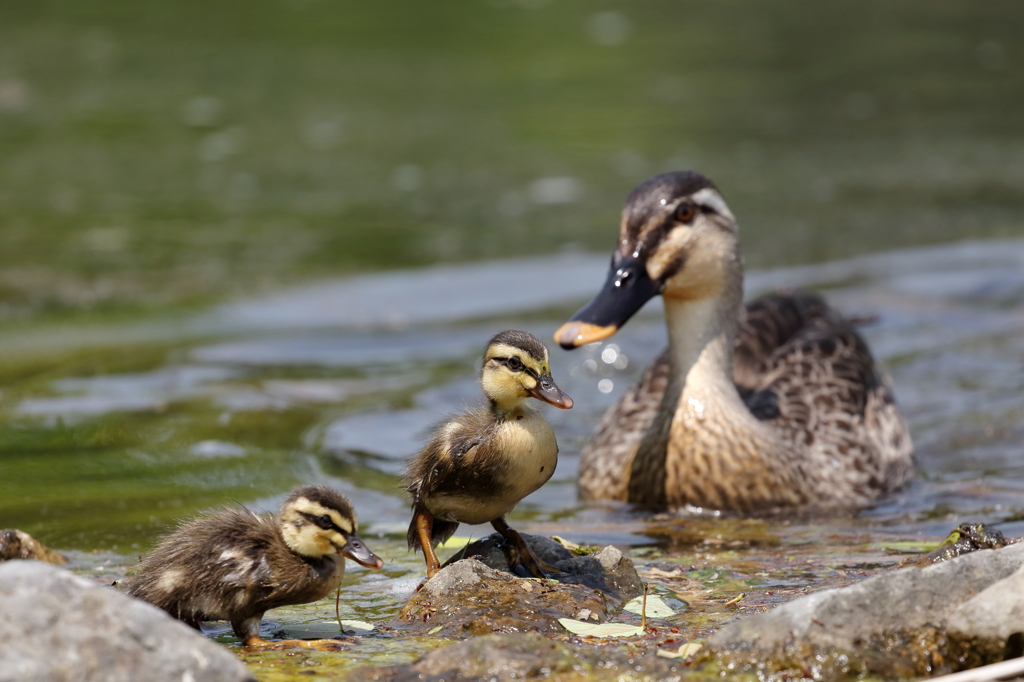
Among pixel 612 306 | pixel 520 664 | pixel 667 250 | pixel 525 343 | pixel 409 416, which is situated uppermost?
pixel 667 250

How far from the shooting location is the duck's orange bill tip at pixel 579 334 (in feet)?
21.4

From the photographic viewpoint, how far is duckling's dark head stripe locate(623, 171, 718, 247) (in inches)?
281

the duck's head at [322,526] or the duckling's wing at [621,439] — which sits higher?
the duck's head at [322,526]

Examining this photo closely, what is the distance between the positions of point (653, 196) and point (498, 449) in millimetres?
2746

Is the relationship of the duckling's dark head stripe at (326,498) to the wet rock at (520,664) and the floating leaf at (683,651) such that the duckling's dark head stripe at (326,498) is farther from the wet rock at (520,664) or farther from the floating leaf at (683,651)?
the floating leaf at (683,651)

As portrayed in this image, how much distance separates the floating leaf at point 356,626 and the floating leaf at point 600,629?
0.65 metres

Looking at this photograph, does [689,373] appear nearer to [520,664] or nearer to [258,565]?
[258,565]

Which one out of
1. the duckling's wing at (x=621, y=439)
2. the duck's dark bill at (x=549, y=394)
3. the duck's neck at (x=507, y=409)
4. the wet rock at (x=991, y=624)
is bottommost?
the duckling's wing at (x=621, y=439)

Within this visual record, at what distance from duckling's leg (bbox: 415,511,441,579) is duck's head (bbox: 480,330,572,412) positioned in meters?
0.51

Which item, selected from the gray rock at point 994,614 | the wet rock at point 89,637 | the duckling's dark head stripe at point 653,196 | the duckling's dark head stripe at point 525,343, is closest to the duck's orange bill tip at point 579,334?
the duckling's dark head stripe at point 653,196

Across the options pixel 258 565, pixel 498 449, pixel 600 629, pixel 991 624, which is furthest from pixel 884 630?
pixel 258 565

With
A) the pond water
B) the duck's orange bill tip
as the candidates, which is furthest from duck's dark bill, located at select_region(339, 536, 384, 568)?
the duck's orange bill tip

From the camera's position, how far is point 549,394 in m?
4.79

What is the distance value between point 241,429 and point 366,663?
15.5 feet
